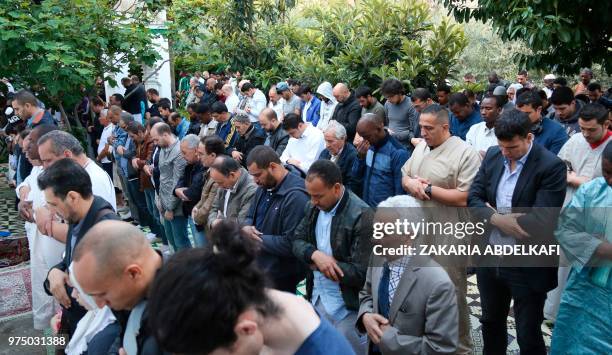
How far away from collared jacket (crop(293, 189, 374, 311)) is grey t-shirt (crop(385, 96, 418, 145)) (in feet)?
12.3

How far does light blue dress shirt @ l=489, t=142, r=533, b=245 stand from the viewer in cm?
377

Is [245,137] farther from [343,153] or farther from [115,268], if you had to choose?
[115,268]

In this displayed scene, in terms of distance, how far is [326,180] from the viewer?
3518 millimetres

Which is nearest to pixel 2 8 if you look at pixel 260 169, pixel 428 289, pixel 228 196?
pixel 228 196

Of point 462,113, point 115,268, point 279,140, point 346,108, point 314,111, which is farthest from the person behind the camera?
point 314,111

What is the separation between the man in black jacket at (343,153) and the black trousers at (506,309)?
1.88 meters

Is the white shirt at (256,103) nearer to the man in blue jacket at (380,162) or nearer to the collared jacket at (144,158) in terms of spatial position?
the collared jacket at (144,158)

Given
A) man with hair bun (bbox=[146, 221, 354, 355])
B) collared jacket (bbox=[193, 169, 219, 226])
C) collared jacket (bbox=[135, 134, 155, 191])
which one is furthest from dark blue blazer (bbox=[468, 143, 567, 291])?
collared jacket (bbox=[135, 134, 155, 191])

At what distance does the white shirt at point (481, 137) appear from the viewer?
5734 millimetres

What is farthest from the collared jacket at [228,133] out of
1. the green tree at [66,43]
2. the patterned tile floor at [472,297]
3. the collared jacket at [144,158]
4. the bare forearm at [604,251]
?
the bare forearm at [604,251]

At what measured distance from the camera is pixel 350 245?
11.6ft

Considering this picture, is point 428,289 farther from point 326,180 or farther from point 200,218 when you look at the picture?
point 200,218

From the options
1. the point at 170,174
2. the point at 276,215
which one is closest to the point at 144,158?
the point at 170,174

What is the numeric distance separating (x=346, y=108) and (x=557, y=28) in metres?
3.36
